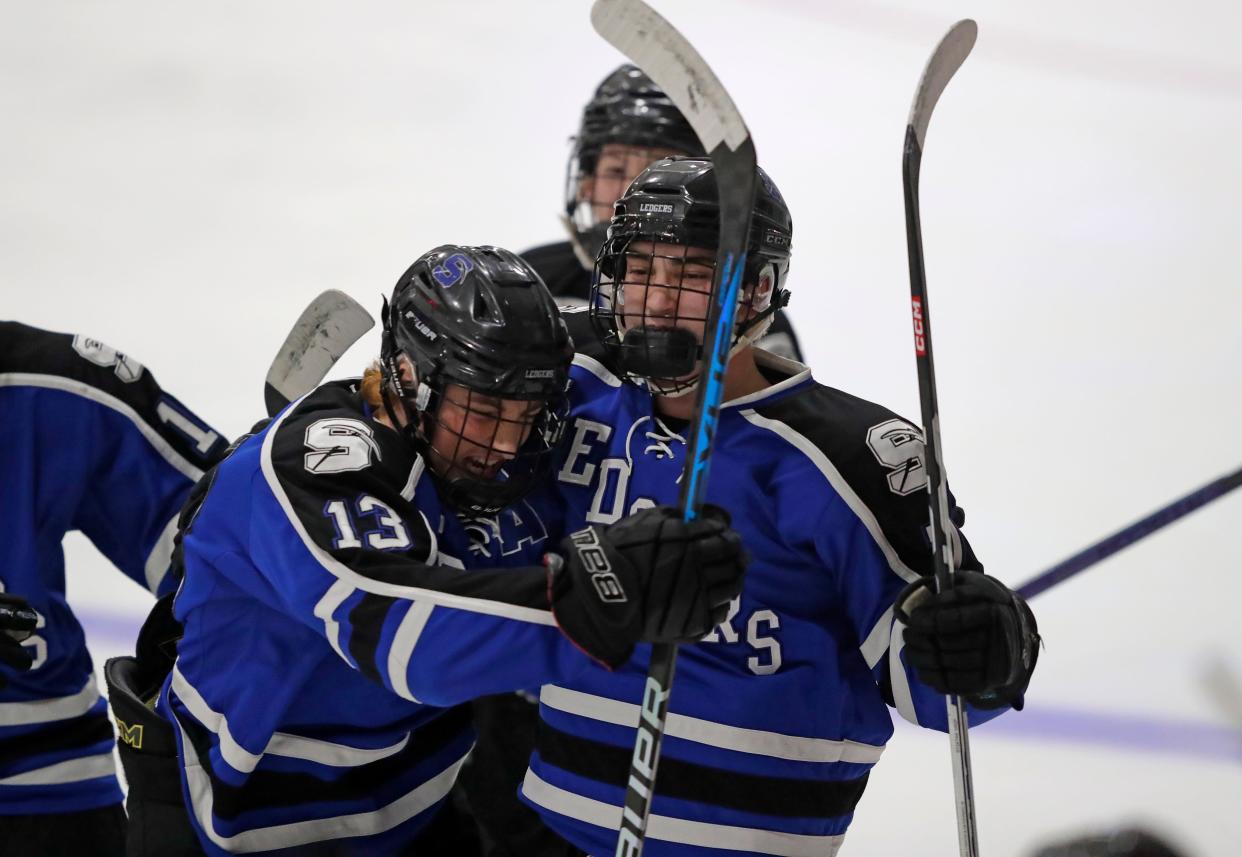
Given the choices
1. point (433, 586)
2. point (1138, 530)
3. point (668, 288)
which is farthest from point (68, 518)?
point (1138, 530)

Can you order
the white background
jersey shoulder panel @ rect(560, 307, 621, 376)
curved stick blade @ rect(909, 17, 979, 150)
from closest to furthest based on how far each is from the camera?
curved stick blade @ rect(909, 17, 979, 150) → jersey shoulder panel @ rect(560, 307, 621, 376) → the white background

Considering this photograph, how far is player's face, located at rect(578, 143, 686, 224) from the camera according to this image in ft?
11.1

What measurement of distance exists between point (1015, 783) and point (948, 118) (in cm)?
356

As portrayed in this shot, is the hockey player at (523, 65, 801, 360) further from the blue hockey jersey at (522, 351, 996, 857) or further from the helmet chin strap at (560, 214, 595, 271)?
the blue hockey jersey at (522, 351, 996, 857)

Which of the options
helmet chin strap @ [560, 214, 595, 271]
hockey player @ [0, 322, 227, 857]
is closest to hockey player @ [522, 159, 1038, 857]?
hockey player @ [0, 322, 227, 857]

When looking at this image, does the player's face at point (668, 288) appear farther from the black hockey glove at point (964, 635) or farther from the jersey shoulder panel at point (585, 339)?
the black hockey glove at point (964, 635)

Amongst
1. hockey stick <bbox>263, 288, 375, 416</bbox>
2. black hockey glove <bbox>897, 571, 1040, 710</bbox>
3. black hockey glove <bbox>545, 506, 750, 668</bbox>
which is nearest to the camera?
black hockey glove <bbox>545, 506, 750, 668</bbox>

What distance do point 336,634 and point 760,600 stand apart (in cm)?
57

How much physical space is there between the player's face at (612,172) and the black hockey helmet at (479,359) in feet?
4.18

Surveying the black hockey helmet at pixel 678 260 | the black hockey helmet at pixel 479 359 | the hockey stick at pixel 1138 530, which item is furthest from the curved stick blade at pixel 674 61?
the hockey stick at pixel 1138 530

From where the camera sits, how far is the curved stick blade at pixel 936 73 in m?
1.98

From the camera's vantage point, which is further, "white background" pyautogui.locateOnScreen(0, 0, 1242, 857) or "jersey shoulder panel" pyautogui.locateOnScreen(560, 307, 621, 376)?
"white background" pyautogui.locateOnScreen(0, 0, 1242, 857)

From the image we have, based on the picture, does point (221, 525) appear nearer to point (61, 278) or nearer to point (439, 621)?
point (439, 621)

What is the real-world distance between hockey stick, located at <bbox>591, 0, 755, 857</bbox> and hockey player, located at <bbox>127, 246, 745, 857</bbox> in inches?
4.2
